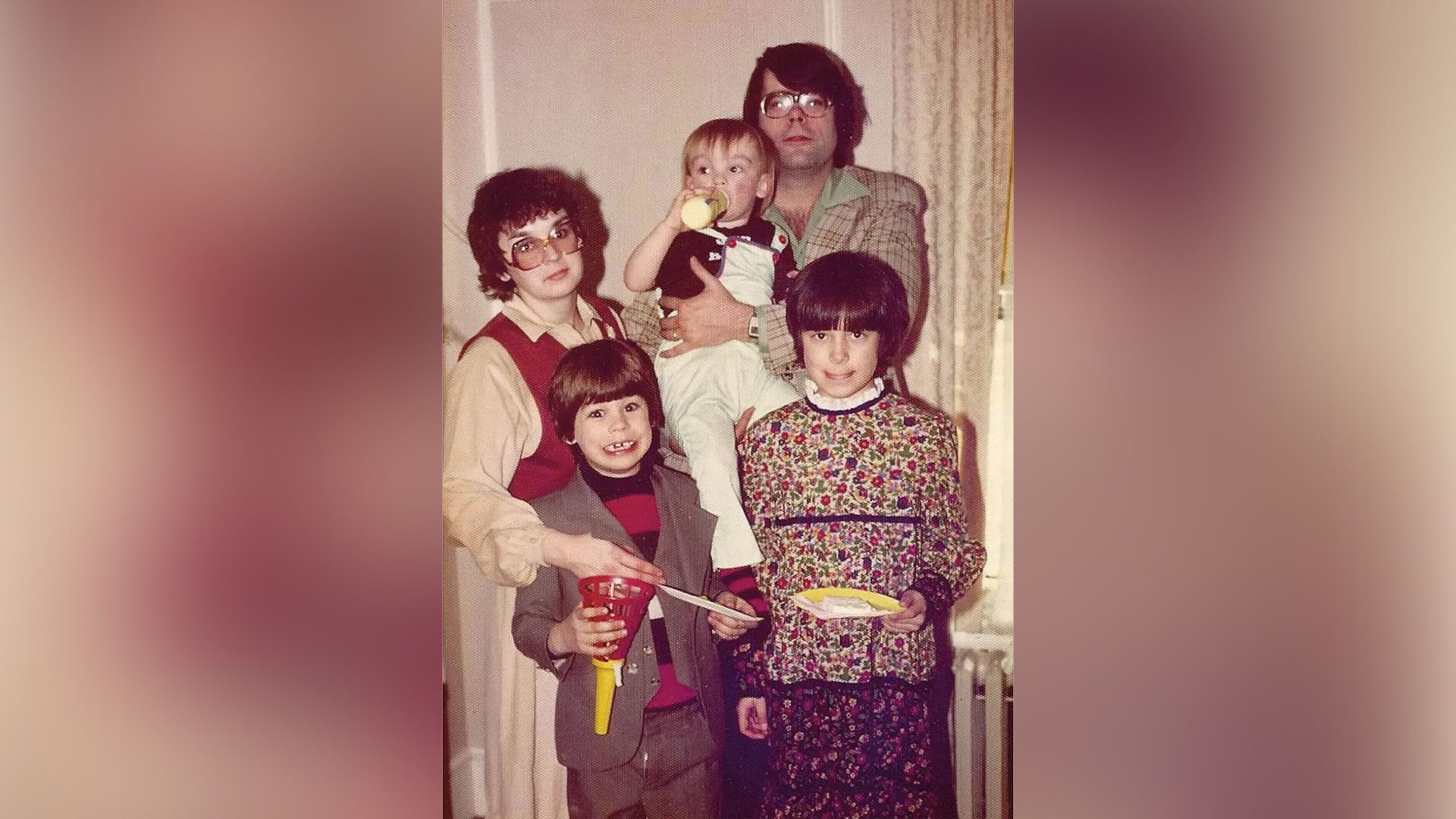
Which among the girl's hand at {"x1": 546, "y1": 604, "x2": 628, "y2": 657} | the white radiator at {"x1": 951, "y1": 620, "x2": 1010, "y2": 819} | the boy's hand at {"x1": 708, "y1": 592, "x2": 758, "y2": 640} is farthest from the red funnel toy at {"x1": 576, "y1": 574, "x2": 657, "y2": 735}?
the white radiator at {"x1": 951, "y1": 620, "x2": 1010, "y2": 819}

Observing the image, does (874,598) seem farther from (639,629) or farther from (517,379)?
(517,379)

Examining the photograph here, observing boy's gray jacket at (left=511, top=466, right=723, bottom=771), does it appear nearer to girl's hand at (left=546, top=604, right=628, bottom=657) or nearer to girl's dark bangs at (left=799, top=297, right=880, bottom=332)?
girl's hand at (left=546, top=604, right=628, bottom=657)

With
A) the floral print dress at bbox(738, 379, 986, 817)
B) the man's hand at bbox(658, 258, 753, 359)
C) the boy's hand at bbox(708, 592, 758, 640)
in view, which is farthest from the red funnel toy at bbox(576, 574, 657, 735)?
the man's hand at bbox(658, 258, 753, 359)

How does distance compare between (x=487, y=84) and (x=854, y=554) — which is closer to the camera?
(x=854, y=554)

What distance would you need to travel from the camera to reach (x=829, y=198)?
1.48 metres

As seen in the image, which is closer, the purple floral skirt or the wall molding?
the purple floral skirt

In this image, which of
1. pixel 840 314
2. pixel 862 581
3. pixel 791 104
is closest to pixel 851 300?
pixel 840 314

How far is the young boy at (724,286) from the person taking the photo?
148 cm

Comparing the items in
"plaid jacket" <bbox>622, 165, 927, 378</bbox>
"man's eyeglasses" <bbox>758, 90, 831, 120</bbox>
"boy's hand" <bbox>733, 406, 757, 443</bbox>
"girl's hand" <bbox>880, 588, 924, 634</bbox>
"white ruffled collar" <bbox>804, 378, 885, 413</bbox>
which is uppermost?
"man's eyeglasses" <bbox>758, 90, 831, 120</bbox>

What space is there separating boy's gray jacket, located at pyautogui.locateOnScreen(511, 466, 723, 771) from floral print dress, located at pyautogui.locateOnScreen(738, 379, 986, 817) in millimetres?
109

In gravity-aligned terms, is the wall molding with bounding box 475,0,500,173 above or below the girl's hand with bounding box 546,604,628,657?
above

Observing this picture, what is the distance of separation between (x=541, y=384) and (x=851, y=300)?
0.50 metres

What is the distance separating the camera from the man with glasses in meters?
1.45
